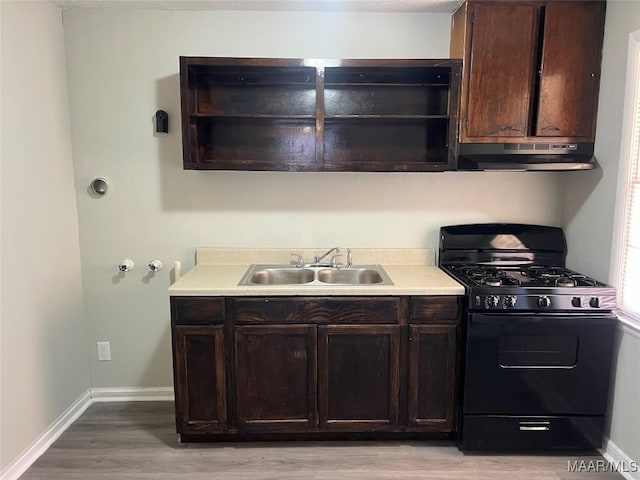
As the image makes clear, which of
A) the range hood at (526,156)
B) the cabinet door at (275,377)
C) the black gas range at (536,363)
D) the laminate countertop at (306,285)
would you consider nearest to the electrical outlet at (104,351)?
the laminate countertop at (306,285)

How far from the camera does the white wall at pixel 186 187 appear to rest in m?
2.59

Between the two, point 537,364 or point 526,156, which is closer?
point 537,364

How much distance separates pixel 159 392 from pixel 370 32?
2.69 meters

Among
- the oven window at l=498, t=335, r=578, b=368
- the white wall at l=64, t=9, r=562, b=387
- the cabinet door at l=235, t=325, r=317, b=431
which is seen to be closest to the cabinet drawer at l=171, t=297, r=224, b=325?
the cabinet door at l=235, t=325, r=317, b=431

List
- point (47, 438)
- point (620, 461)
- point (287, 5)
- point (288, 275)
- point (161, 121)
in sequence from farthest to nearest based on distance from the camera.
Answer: point (288, 275)
point (161, 121)
point (287, 5)
point (47, 438)
point (620, 461)

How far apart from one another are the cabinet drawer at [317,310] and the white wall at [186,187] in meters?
0.64

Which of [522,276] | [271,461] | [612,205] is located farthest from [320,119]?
[271,461]

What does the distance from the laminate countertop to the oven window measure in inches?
14.9

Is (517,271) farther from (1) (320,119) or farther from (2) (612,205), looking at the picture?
(1) (320,119)

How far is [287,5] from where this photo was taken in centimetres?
249

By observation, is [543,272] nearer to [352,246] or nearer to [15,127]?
[352,246]

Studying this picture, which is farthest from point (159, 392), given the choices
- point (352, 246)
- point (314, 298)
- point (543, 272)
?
point (543, 272)

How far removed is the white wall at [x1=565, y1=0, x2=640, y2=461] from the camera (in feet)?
6.88

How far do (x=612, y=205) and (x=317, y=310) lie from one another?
165 cm
